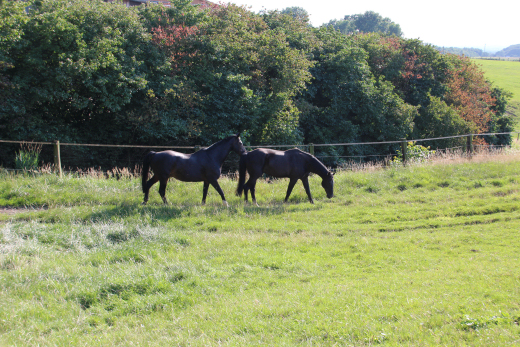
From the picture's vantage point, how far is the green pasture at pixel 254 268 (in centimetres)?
466

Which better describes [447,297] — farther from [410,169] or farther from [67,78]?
[67,78]

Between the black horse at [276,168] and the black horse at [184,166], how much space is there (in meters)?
0.90

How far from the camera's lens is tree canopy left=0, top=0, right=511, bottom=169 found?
15.9 metres

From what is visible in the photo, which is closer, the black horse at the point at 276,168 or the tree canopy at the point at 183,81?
the black horse at the point at 276,168

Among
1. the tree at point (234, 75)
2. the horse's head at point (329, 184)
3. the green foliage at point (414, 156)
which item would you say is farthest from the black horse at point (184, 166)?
the green foliage at point (414, 156)

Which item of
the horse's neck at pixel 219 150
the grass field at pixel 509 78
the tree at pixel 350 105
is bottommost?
the horse's neck at pixel 219 150

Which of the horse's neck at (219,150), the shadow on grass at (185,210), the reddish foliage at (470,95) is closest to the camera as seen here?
the shadow on grass at (185,210)

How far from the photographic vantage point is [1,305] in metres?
5.34

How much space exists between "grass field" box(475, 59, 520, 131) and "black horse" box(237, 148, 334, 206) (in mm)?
50832

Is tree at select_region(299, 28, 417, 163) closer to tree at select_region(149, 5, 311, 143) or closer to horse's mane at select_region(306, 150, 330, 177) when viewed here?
tree at select_region(149, 5, 311, 143)

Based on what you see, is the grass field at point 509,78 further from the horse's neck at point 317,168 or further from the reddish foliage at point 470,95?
the horse's neck at point 317,168

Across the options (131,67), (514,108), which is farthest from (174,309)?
(514,108)

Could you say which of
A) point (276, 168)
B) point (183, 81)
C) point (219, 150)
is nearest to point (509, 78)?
point (183, 81)

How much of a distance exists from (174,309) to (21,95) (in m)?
14.0
